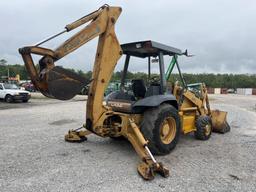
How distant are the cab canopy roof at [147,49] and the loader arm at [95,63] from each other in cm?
62

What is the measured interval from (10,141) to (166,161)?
159 inches

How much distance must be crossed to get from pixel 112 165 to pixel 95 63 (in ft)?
6.62

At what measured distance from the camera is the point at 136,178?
421 cm

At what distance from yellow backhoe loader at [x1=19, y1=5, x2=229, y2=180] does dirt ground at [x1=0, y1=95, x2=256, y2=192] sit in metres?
0.33

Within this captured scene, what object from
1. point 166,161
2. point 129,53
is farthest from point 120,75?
point 166,161

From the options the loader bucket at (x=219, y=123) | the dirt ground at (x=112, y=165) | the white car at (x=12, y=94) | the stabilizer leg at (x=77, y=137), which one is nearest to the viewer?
the dirt ground at (x=112, y=165)

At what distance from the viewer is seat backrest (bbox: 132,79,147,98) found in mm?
6035

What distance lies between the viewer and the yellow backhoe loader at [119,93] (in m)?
4.39

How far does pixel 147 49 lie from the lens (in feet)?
19.5

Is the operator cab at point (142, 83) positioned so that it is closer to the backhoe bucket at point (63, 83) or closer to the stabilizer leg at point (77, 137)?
the stabilizer leg at point (77, 137)

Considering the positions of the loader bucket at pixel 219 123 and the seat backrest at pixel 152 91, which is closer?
the seat backrest at pixel 152 91

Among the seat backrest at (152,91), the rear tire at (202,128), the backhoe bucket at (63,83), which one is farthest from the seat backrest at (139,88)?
the rear tire at (202,128)

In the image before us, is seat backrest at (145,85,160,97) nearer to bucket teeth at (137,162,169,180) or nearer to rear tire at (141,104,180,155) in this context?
rear tire at (141,104,180,155)

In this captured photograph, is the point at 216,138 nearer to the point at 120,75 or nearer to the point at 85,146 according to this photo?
the point at 120,75
